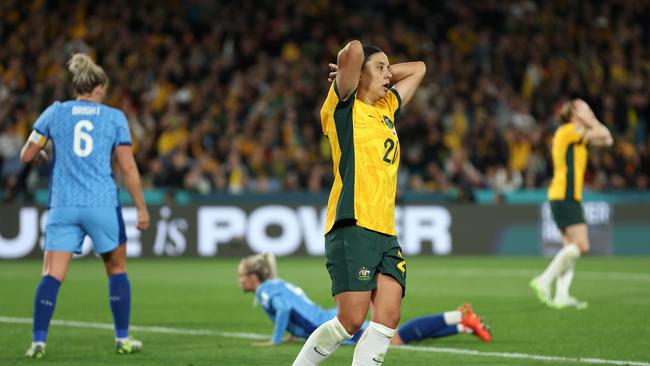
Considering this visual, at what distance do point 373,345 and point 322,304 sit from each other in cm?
670

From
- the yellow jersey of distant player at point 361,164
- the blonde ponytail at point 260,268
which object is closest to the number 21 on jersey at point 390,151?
the yellow jersey of distant player at point 361,164

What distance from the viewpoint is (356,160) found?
629 cm

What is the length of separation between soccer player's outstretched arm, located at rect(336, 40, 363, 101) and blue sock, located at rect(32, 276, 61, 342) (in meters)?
3.34

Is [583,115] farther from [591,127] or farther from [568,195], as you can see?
[568,195]

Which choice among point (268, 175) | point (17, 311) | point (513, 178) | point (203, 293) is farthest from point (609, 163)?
point (17, 311)

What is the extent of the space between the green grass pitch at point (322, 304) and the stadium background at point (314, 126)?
16cm

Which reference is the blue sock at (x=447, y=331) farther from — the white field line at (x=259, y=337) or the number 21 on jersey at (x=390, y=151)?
the number 21 on jersey at (x=390, y=151)

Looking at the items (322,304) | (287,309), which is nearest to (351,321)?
(287,309)

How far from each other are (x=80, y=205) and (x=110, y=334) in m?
2.02

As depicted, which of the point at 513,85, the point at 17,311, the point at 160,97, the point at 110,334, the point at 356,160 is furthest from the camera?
the point at 513,85

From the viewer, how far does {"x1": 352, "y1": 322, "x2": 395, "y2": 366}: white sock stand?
620 centimetres

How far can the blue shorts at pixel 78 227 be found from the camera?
836 centimetres

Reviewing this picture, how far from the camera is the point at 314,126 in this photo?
23.5m

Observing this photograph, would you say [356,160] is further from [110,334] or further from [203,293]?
[203,293]
